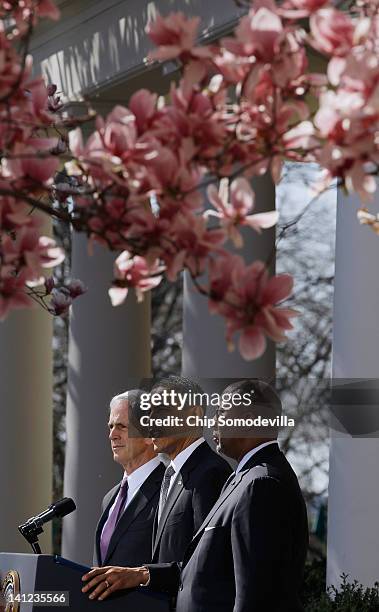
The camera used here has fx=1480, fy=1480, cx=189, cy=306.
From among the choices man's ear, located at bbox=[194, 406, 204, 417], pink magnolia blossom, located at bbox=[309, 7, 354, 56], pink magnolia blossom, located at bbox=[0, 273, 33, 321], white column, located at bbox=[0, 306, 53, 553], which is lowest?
pink magnolia blossom, located at bbox=[0, 273, 33, 321]

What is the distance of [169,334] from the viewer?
3109cm

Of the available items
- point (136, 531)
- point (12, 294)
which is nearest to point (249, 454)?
point (136, 531)

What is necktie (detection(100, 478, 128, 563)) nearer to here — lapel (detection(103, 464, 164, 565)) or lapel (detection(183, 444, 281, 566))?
lapel (detection(103, 464, 164, 565))

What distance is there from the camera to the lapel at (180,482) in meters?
10.0

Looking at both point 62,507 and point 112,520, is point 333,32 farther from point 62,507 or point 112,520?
point 112,520

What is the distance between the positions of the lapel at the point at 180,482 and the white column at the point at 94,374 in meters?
9.13

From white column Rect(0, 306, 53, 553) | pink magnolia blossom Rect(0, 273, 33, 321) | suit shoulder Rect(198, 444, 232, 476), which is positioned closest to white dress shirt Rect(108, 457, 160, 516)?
suit shoulder Rect(198, 444, 232, 476)

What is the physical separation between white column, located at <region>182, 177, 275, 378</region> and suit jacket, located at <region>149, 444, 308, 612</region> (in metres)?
7.04

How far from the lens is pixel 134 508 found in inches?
420

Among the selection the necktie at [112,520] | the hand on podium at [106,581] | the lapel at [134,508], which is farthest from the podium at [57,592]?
the necktie at [112,520]

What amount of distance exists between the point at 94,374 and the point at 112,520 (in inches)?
342

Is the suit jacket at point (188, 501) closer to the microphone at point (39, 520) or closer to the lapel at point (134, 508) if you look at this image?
the lapel at point (134, 508)

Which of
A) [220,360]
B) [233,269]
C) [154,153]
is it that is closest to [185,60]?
[154,153]

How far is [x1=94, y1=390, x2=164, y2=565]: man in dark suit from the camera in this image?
10539mm
